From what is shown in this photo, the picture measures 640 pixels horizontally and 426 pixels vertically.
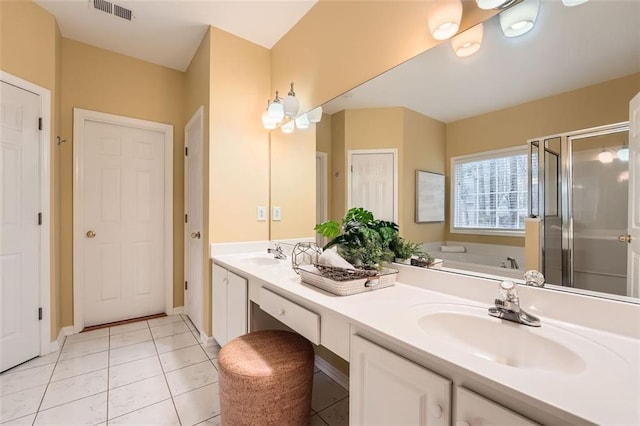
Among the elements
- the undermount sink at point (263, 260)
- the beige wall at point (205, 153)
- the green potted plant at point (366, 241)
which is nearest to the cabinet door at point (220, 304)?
the beige wall at point (205, 153)

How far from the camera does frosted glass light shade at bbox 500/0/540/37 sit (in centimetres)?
99

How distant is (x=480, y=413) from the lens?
63 cm

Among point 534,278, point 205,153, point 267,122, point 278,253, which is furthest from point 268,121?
point 534,278

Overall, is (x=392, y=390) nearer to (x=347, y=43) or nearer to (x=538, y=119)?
(x=538, y=119)

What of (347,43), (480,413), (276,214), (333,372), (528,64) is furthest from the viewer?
(276,214)

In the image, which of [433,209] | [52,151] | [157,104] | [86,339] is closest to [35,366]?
[86,339]

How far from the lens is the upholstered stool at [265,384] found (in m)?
1.18

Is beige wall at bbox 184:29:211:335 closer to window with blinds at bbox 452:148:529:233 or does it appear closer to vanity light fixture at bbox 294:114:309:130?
vanity light fixture at bbox 294:114:309:130

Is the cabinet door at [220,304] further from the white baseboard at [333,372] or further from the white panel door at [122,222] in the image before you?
the white panel door at [122,222]

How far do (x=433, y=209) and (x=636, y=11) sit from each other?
890 millimetres

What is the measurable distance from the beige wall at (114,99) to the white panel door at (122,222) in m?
0.13

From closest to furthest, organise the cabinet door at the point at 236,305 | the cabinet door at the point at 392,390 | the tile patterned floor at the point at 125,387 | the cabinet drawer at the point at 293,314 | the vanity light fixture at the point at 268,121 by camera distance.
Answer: the cabinet door at the point at 392,390 < the cabinet drawer at the point at 293,314 < the tile patterned floor at the point at 125,387 < the cabinet door at the point at 236,305 < the vanity light fixture at the point at 268,121

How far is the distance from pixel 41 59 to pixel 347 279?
9.35ft

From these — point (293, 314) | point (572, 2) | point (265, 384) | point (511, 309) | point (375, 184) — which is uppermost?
point (572, 2)
